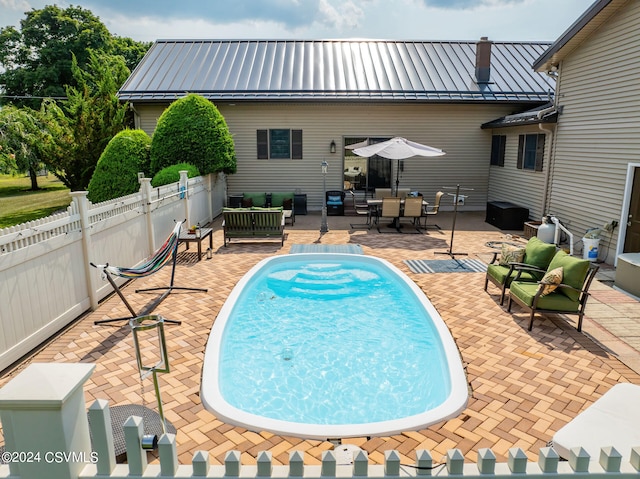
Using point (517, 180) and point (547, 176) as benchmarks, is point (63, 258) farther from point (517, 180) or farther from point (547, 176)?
point (517, 180)

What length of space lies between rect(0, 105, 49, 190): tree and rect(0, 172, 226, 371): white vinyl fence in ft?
49.6

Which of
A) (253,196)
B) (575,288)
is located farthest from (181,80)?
(575,288)

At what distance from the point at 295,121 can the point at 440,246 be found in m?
7.66

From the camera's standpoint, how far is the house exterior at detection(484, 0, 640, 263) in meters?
8.47

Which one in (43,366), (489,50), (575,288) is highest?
(489,50)

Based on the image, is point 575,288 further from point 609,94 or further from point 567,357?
point 609,94

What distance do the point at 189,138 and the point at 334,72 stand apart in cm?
672

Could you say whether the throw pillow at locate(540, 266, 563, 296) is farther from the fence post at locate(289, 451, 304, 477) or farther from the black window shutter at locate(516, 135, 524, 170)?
the black window shutter at locate(516, 135, 524, 170)

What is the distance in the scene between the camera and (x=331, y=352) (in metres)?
5.62

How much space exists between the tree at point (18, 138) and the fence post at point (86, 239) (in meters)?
16.5

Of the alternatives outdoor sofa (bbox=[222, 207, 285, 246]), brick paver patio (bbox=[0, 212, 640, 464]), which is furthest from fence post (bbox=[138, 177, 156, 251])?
outdoor sofa (bbox=[222, 207, 285, 246])

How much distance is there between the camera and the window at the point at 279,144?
51.5 feet

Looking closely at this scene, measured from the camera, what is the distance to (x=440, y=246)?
1053 cm

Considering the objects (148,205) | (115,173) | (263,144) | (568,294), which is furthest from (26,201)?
(568,294)
